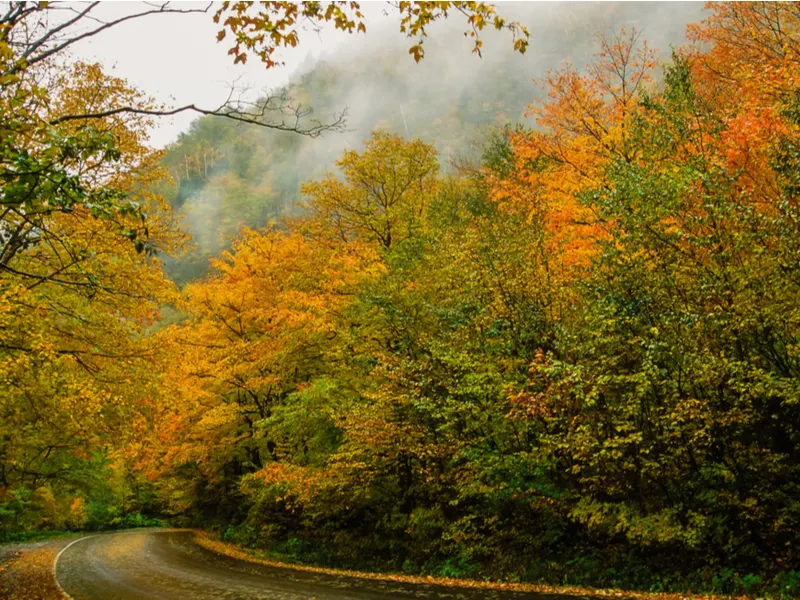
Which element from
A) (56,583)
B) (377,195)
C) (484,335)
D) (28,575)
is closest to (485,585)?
(484,335)

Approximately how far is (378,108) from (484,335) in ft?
369

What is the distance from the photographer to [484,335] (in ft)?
35.2

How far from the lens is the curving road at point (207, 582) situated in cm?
894

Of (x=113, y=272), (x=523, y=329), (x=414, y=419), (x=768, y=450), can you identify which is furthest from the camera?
(x=414, y=419)

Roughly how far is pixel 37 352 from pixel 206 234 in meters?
74.6

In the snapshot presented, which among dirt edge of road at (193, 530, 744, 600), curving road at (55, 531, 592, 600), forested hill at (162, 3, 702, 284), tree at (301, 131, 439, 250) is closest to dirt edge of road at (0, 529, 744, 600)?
dirt edge of road at (193, 530, 744, 600)

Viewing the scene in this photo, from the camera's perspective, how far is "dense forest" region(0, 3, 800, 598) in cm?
771

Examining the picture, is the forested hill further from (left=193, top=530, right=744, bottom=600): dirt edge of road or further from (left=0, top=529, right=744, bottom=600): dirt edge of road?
(left=193, top=530, right=744, bottom=600): dirt edge of road

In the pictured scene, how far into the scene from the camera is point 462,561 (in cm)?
1148

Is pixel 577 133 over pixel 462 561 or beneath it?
over

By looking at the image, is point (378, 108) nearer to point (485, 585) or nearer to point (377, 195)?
point (377, 195)

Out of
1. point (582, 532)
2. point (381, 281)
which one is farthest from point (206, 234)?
point (582, 532)

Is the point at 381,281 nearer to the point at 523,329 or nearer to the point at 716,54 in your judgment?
the point at 523,329

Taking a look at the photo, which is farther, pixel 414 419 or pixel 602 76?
pixel 602 76
